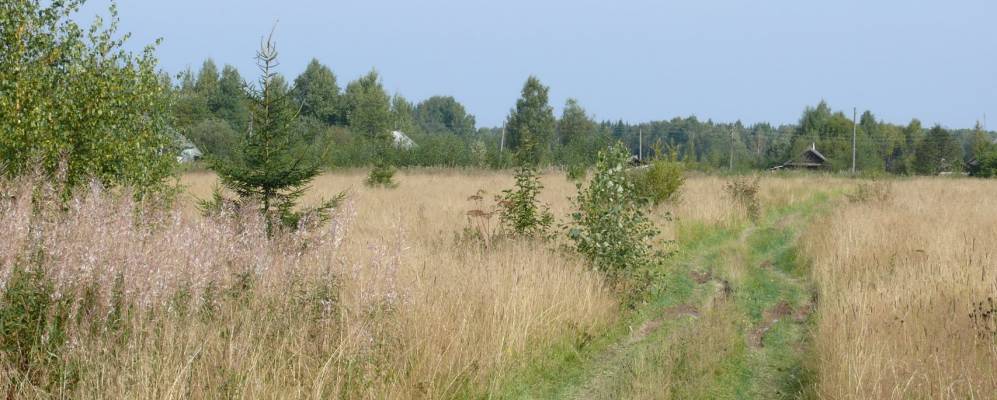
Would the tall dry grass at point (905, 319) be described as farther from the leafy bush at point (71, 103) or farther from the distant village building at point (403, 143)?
the distant village building at point (403, 143)

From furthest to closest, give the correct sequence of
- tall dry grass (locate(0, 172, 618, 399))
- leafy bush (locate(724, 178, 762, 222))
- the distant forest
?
the distant forest, leafy bush (locate(724, 178, 762, 222)), tall dry grass (locate(0, 172, 618, 399))

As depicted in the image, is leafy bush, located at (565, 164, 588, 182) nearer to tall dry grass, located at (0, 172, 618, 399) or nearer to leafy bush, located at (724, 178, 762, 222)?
leafy bush, located at (724, 178, 762, 222)

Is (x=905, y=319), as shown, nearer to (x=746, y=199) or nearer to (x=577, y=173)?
(x=746, y=199)

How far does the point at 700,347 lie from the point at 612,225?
9.94 ft

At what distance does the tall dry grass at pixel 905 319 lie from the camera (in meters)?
4.95

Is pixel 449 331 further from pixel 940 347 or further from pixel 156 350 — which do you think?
pixel 940 347

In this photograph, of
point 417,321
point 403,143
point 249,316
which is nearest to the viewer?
point 249,316

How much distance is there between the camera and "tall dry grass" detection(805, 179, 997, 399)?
195 inches

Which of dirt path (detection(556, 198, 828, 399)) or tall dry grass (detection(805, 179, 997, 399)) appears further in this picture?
dirt path (detection(556, 198, 828, 399))

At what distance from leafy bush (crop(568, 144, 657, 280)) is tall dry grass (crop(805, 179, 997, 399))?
2246 mm

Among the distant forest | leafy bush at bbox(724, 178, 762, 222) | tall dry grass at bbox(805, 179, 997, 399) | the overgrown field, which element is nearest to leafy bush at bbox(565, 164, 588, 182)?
the distant forest

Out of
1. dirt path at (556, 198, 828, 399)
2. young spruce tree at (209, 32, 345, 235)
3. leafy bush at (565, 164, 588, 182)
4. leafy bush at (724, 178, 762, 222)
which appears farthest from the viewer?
leafy bush at (565, 164, 588, 182)

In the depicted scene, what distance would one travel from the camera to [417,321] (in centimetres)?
581

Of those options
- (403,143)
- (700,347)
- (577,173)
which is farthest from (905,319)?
(403,143)
